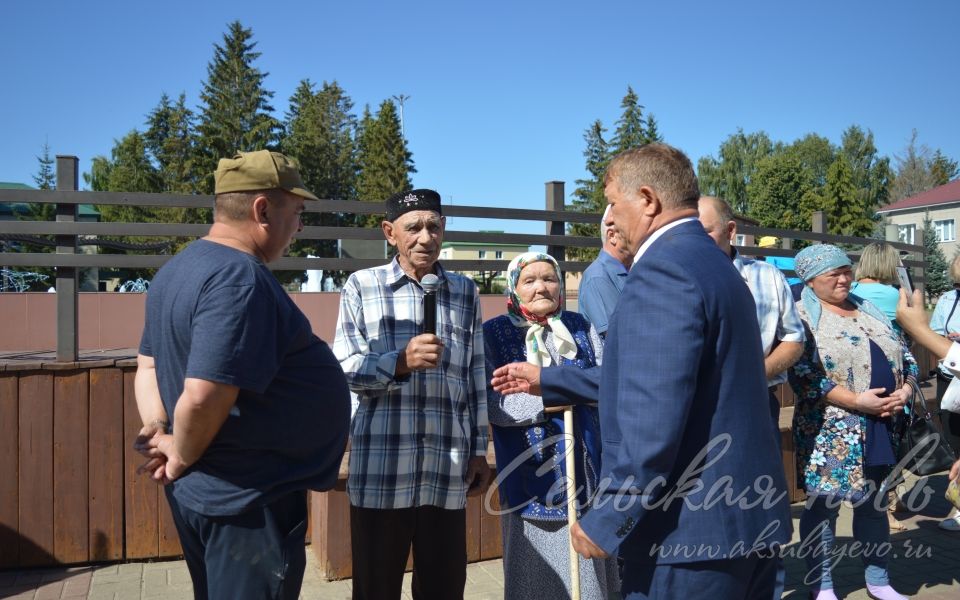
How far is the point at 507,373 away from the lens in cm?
301

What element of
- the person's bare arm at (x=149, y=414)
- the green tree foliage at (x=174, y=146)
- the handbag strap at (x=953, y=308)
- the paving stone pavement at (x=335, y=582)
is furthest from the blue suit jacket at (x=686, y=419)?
the green tree foliage at (x=174, y=146)

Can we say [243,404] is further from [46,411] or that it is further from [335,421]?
[46,411]

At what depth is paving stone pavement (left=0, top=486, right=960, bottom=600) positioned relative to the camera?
4.22 m

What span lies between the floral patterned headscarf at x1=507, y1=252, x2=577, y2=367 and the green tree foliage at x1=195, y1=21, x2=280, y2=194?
40110mm

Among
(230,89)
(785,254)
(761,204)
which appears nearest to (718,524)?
(785,254)

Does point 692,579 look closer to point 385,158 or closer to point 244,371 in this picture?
point 244,371

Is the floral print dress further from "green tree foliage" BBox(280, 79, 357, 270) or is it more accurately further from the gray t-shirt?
"green tree foliage" BBox(280, 79, 357, 270)

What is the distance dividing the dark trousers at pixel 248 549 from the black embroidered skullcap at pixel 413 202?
1366 millimetres

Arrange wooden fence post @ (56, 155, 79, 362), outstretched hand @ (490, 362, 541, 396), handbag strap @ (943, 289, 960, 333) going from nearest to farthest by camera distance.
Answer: outstretched hand @ (490, 362, 541, 396) < wooden fence post @ (56, 155, 79, 362) < handbag strap @ (943, 289, 960, 333)

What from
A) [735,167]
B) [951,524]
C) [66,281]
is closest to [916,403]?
[951,524]

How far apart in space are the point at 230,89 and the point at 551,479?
44691 mm

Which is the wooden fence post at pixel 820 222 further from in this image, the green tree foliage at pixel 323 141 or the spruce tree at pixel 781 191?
the spruce tree at pixel 781 191

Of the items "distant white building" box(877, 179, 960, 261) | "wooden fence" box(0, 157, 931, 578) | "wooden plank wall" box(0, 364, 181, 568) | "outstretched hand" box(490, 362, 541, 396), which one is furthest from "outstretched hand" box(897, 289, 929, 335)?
"distant white building" box(877, 179, 960, 261)

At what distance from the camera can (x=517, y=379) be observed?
2.99m
